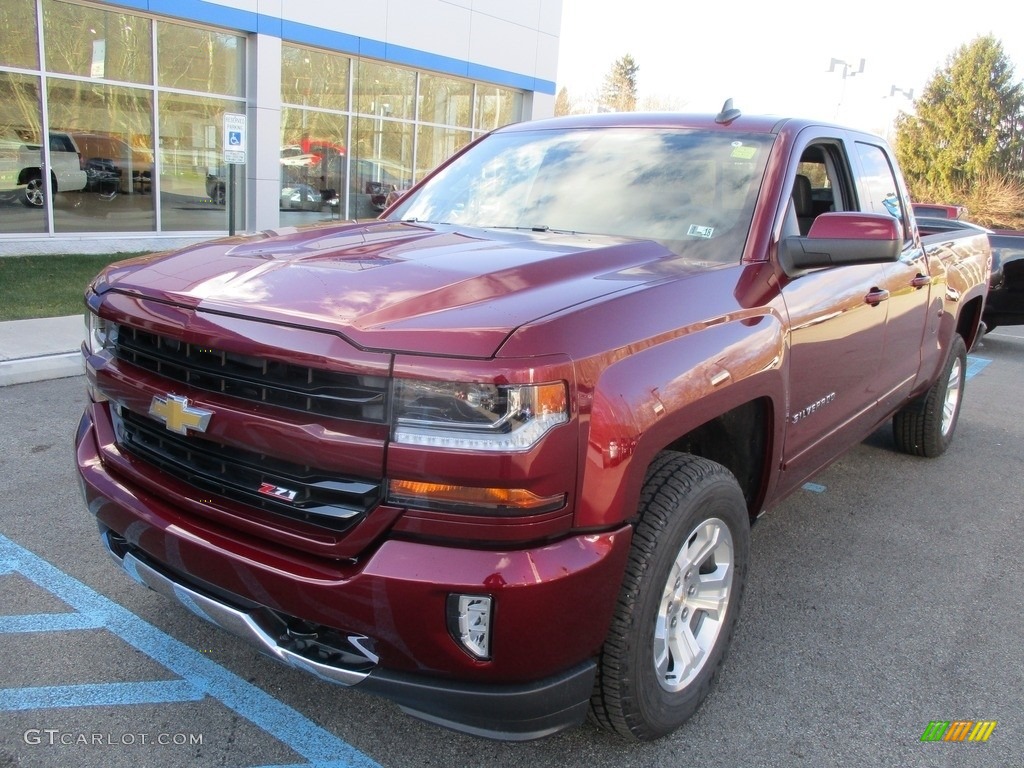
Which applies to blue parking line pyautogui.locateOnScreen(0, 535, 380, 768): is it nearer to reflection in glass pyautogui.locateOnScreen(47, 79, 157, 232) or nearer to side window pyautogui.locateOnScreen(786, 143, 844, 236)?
side window pyautogui.locateOnScreen(786, 143, 844, 236)

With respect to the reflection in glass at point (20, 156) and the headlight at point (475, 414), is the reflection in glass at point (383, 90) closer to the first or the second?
the reflection in glass at point (20, 156)

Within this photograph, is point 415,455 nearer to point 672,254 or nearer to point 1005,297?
point 672,254

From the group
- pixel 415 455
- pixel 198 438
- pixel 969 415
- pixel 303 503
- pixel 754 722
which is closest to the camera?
pixel 415 455

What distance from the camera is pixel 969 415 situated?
6.94 metres

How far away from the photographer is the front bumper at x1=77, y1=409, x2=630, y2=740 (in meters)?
1.94

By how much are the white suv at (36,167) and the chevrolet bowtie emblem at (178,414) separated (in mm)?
11854

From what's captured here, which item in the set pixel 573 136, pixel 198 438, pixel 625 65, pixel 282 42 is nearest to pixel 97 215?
pixel 282 42

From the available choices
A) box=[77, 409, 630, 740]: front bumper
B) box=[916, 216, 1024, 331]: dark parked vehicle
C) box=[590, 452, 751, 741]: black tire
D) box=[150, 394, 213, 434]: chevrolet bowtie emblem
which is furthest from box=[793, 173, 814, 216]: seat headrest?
box=[916, 216, 1024, 331]: dark parked vehicle

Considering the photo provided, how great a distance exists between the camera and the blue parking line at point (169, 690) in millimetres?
2521

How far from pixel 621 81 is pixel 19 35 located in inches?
2746

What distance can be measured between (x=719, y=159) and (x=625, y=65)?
77.7 meters

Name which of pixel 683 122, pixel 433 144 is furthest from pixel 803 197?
pixel 433 144

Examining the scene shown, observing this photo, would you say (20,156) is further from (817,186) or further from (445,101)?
(817,186)

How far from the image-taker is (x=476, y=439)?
1.92 metres
